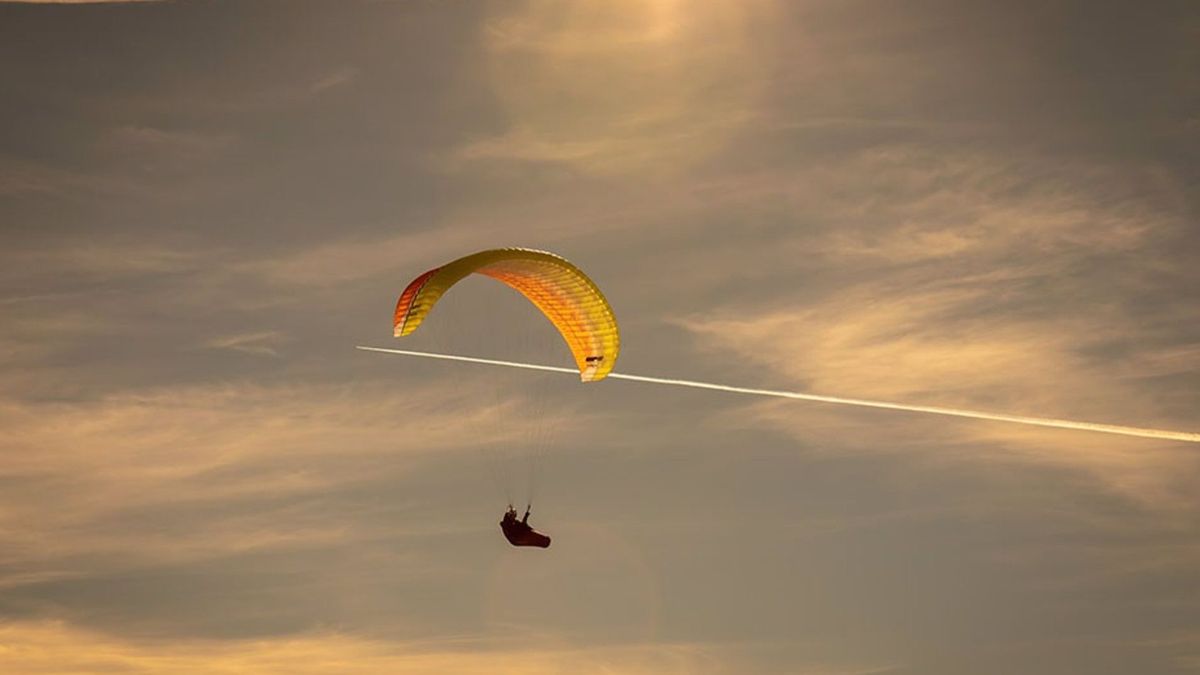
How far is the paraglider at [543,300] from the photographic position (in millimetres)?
102938

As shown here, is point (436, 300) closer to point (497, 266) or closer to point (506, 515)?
point (497, 266)

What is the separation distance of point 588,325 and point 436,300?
28.5 ft

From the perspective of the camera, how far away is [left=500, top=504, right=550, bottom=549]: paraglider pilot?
109m

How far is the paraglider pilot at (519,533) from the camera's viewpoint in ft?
357

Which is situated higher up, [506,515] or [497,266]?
[497,266]

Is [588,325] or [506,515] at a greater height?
[588,325]

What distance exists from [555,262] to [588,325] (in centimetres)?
541

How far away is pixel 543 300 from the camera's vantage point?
108562 mm

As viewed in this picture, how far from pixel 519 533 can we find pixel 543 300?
1142cm

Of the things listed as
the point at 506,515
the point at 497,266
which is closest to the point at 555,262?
the point at 497,266

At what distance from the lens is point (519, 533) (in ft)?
359

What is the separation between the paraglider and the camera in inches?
4053

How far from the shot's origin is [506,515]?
110 metres

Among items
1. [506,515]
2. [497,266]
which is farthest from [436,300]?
[506,515]
